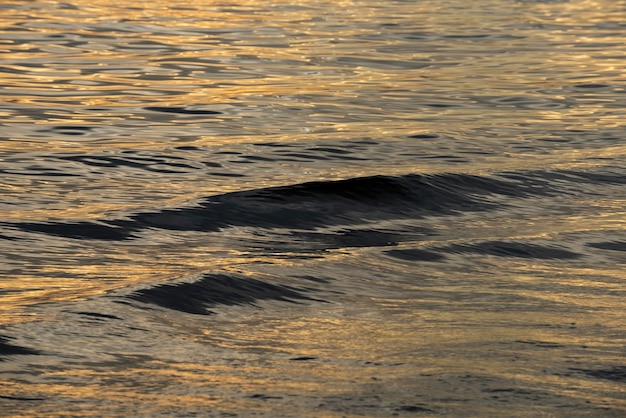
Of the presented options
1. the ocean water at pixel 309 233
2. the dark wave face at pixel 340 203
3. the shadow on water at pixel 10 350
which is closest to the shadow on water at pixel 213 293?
the ocean water at pixel 309 233

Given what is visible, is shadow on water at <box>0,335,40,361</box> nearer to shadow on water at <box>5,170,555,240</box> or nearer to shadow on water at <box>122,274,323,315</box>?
shadow on water at <box>122,274,323,315</box>

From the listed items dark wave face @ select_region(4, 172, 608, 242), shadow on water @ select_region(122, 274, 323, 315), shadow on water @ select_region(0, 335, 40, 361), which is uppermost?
shadow on water @ select_region(0, 335, 40, 361)

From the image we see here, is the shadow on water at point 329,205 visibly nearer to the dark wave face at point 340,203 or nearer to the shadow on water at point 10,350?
the dark wave face at point 340,203

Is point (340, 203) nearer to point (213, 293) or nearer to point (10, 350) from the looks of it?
point (213, 293)

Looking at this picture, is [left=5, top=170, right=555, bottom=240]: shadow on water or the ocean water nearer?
the ocean water

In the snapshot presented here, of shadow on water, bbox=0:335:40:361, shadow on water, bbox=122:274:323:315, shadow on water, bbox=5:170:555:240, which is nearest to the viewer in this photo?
shadow on water, bbox=0:335:40:361

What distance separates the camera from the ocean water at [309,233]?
495 centimetres

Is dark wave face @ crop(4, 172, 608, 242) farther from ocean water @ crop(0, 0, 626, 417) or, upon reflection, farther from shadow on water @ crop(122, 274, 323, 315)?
shadow on water @ crop(122, 274, 323, 315)

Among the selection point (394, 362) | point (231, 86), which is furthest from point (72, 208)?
point (231, 86)

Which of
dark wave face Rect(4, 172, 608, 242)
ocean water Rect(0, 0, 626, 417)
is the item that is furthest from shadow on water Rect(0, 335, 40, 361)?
dark wave face Rect(4, 172, 608, 242)

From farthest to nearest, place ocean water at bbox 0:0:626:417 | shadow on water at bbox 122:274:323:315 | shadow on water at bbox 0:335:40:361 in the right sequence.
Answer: shadow on water at bbox 122:274:323:315, shadow on water at bbox 0:335:40:361, ocean water at bbox 0:0:626:417

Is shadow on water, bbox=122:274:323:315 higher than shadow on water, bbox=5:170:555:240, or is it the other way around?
shadow on water, bbox=122:274:323:315

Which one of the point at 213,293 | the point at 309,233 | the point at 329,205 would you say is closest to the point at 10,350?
the point at 213,293

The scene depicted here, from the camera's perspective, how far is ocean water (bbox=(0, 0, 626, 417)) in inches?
195
